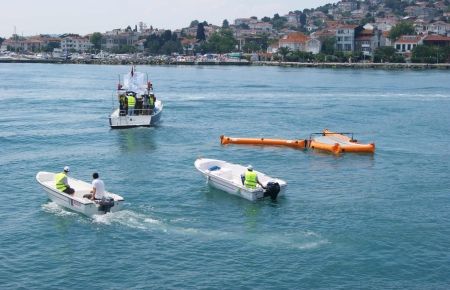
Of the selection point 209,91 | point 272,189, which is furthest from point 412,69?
point 272,189

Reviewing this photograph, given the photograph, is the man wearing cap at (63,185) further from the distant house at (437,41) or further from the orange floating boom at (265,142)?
the distant house at (437,41)

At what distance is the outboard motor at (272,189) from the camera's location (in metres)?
27.4

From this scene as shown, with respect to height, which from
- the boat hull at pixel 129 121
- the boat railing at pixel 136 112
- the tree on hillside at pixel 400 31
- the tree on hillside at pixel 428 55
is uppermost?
the tree on hillside at pixel 400 31

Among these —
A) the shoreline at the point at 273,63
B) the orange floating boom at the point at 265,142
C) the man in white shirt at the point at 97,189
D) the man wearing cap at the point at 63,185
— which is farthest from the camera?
the shoreline at the point at 273,63

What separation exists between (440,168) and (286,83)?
68446 millimetres

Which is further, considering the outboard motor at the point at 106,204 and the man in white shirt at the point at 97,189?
the man in white shirt at the point at 97,189

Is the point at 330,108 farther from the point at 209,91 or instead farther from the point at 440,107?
the point at 209,91

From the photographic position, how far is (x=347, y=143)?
1590 inches

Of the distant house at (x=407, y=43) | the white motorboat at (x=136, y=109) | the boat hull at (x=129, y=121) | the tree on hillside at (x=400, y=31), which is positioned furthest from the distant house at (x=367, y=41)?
the boat hull at (x=129, y=121)

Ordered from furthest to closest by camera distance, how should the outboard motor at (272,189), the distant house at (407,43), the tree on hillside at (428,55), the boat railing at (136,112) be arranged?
the distant house at (407,43) → the tree on hillside at (428,55) → the boat railing at (136,112) → the outboard motor at (272,189)

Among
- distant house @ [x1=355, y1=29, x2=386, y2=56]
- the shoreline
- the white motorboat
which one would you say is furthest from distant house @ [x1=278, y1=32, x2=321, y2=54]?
the white motorboat

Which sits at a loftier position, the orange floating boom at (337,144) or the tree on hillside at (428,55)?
the tree on hillside at (428,55)

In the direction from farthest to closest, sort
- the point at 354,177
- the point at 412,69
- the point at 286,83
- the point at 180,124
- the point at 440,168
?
the point at 412,69
the point at 286,83
the point at 180,124
the point at 440,168
the point at 354,177

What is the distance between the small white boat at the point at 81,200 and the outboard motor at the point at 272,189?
20.8 ft
